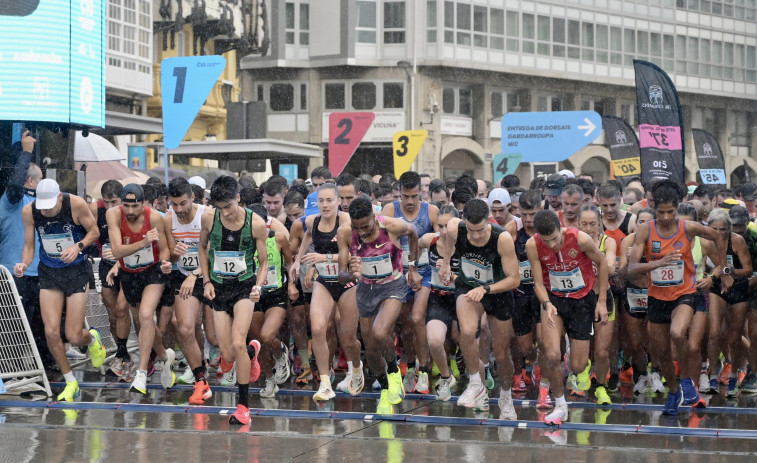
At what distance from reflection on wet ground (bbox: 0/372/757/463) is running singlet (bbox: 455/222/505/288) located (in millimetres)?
1164

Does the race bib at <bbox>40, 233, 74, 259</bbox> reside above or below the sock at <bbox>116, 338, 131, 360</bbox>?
above

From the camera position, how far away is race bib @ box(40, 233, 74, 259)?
1070cm

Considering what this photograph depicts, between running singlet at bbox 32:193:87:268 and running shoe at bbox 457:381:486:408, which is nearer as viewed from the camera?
running shoe at bbox 457:381:486:408

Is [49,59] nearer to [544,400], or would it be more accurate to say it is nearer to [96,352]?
[96,352]

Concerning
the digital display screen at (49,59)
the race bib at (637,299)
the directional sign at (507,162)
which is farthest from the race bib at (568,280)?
the directional sign at (507,162)

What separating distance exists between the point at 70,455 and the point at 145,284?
337 centimetres

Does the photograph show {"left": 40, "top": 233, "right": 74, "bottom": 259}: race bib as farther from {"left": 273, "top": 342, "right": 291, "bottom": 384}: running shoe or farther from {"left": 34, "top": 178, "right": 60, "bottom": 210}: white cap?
{"left": 273, "top": 342, "right": 291, "bottom": 384}: running shoe

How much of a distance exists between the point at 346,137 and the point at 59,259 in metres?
8.63

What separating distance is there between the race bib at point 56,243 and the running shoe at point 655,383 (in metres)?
5.66

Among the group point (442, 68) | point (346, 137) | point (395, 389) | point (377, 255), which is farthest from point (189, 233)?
point (442, 68)

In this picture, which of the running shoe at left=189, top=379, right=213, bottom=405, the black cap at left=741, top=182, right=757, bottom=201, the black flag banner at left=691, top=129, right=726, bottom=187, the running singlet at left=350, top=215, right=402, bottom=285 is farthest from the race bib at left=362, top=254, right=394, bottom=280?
the black flag banner at left=691, top=129, right=726, bottom=187

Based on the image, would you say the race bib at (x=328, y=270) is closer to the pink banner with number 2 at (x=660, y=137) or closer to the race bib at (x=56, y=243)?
the race bib at (x=56, y=243)

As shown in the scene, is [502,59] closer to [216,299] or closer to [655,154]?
[655,154]

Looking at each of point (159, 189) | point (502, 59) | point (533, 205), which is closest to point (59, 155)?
point (159, 189)
